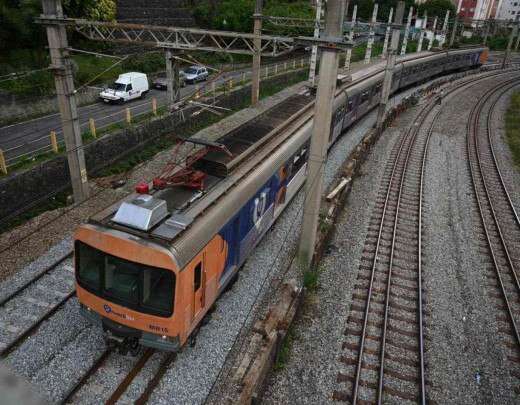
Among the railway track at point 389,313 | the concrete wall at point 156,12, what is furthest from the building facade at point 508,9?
the railway track at point 389,313

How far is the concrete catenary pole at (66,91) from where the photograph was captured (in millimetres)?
12539

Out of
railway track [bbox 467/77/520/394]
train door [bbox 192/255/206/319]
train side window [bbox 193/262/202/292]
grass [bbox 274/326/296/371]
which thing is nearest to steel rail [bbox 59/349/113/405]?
train door [bbox 192/255/206/319]

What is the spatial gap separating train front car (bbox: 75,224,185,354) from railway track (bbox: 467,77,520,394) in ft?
24.4

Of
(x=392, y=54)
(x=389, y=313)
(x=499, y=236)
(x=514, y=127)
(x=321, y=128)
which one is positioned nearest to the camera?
(x=321, y=128)

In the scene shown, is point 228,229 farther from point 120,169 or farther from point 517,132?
point 517,132

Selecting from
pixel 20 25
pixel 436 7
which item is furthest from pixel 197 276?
pixel 436 7

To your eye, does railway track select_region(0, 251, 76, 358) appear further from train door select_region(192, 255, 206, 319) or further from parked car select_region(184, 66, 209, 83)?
parked car select_region(184, 66, 209, 83)

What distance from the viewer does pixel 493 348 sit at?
32.4ft

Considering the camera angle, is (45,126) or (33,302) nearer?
(33,302)

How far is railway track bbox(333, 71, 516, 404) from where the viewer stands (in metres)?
8.71

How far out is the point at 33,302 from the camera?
33.2ft

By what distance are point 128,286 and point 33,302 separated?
391 cm

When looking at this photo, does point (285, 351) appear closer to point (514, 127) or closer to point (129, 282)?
point (129, 282)

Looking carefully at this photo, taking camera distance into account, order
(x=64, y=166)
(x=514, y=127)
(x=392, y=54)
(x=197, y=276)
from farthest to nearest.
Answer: (x=514, y=127)
(x=392, y=54)
(x=64, y=166)
(x=197, y=276)
